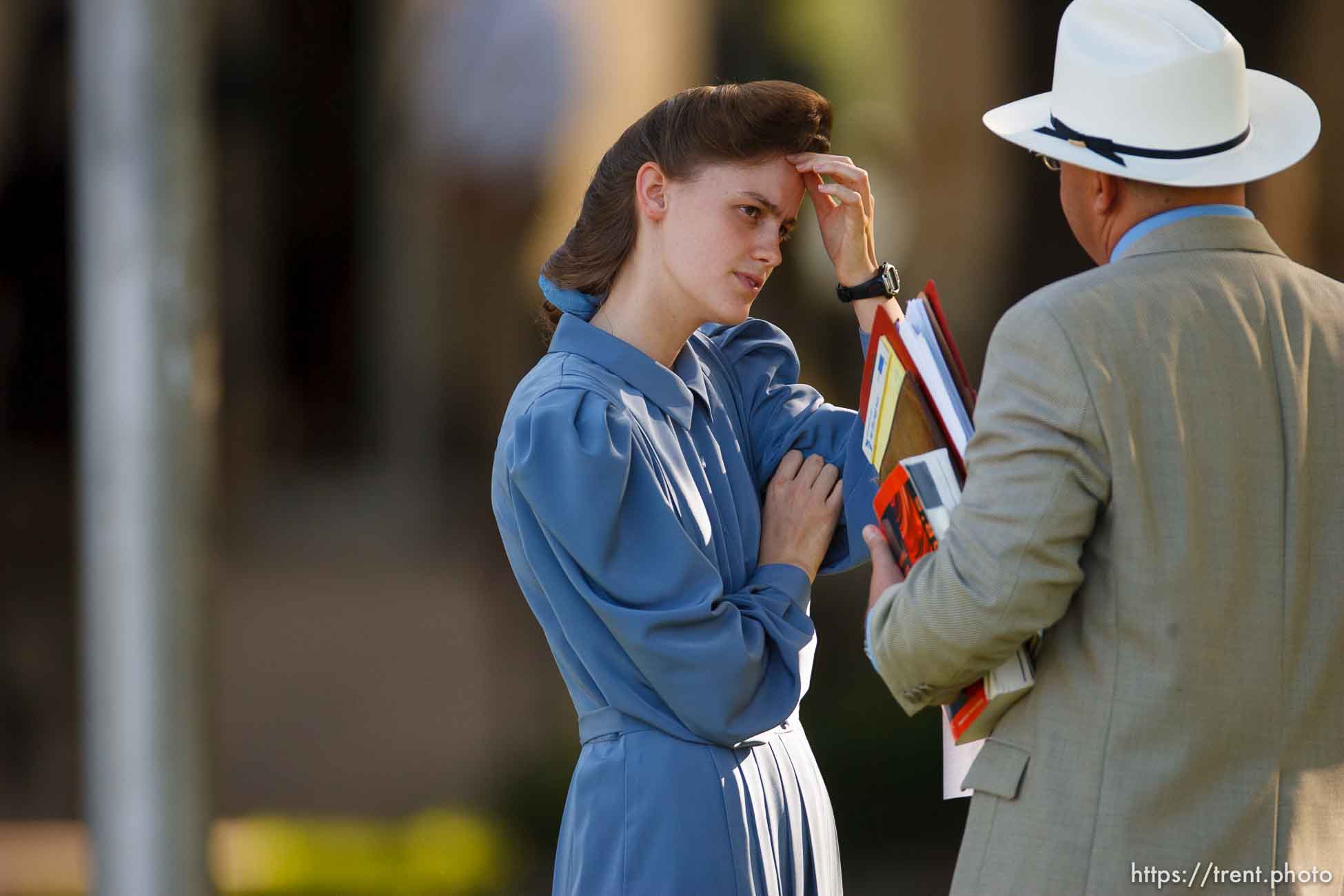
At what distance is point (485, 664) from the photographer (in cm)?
676

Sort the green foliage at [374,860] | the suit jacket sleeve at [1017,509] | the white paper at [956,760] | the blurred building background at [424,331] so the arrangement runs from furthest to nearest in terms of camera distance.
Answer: the blurred building background at [424,331], the green foliage at [374,860], the white paper at [956,760], the suit jacket sleeve at [1017,509]

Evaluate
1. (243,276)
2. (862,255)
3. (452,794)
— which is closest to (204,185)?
(862,255)

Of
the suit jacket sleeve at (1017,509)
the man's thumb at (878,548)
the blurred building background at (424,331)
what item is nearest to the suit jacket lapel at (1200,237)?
the suit jacket sleeve at (1017,509)

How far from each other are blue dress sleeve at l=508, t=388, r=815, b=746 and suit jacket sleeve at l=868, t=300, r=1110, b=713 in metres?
0.31

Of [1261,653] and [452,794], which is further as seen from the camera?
[452,794]

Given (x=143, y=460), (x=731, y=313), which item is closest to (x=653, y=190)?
(x=731, y=313)

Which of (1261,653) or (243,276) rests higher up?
(1261,653)

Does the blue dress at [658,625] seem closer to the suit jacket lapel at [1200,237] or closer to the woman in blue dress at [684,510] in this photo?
the woman in blue dress at [684,510]

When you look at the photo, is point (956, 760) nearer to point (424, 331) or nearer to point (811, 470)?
point (811, 470)

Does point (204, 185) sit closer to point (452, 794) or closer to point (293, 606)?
point (452, 794)

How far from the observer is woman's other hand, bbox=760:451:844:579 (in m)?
2.23

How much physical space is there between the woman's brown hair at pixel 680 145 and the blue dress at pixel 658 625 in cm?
9

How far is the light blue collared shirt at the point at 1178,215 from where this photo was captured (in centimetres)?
→ 185

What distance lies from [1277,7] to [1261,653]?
16.4ft
